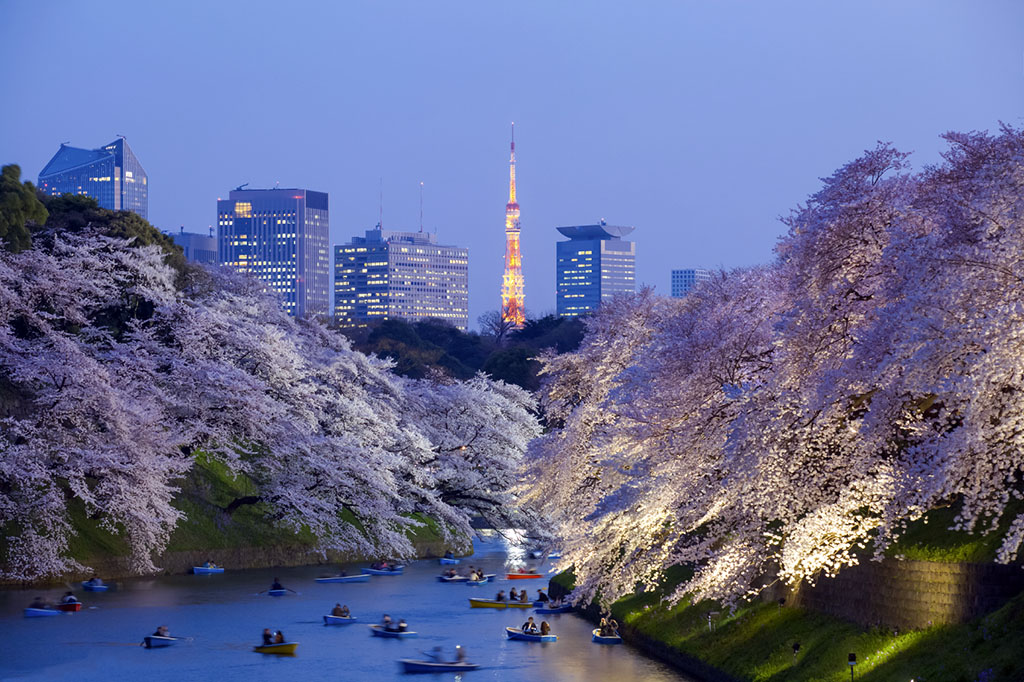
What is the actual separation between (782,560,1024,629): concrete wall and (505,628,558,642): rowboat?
11362mm

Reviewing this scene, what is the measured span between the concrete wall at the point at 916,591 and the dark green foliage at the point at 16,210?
110 ft

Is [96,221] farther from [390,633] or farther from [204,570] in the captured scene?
[390,633]

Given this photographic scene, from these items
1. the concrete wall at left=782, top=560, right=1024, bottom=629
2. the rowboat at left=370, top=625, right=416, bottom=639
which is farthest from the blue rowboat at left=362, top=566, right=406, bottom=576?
the concrete wall at left=782, top=560, right=1024, bottom=629

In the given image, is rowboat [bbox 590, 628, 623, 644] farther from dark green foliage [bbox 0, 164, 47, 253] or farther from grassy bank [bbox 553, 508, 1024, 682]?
dark green foliage [bbox 0, 164, 47, 253]

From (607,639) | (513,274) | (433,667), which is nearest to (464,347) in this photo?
(513,274)

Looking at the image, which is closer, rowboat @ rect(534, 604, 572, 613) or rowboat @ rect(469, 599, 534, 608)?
rowboat @ rect(534, 604, 572, 613)

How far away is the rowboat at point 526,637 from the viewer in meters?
34.5

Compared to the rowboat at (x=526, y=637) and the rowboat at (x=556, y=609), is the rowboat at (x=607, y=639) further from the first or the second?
the rowboat at (x=556, y=609)

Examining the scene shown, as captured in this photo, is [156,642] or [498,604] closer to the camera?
[156,642]

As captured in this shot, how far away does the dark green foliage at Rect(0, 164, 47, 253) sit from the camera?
45.8 meters

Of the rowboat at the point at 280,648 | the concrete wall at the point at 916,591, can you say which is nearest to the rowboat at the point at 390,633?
the rowboat at the point at 280,648

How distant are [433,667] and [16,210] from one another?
2609 cm

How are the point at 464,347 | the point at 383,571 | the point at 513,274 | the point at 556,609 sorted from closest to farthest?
the point at 556,609 < the point at 383,571 < the point at 464,347 < the point at 513,274

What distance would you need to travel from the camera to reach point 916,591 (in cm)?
2108
